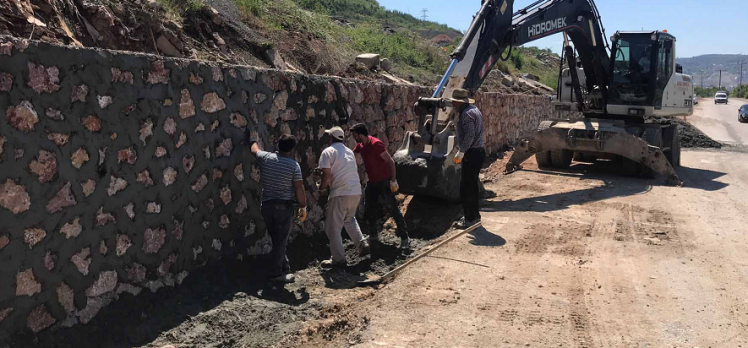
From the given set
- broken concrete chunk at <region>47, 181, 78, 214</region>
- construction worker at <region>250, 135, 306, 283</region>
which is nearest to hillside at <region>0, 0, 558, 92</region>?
broken concrete chunk at <region>47, 181, 78, 214</region>

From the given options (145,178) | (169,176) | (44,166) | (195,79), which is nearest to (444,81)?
(195,79)

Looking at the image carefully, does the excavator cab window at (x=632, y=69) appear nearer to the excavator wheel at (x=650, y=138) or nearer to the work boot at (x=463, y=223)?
the excavator wheel at (x=650, y=138)

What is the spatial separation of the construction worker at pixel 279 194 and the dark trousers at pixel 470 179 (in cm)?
303

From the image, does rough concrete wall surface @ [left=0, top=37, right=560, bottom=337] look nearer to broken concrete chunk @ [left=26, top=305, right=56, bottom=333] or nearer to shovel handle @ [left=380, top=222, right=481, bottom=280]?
broken concrete chunk @ [left=26, top=305, right=56, bottom=333]

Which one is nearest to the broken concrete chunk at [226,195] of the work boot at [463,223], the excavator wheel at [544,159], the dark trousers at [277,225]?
the dark trousers at [277,225]

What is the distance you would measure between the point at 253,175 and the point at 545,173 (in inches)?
369

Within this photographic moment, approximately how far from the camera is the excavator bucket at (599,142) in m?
12.7

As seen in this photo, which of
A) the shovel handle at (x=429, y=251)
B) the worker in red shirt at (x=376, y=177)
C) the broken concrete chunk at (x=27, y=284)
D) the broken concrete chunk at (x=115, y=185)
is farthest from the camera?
the worker in red shirt at (x=376, y=177)

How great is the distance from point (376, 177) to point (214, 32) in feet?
22.3

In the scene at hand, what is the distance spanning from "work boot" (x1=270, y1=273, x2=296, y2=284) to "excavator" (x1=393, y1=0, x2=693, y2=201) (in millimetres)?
3700

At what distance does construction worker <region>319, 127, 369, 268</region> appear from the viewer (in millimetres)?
6635

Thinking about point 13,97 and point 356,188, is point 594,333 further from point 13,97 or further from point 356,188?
point 13,97

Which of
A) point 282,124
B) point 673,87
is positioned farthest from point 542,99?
point 282,124

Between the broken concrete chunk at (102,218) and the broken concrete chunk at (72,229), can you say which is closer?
the broken concrete chunk at (72,229)
